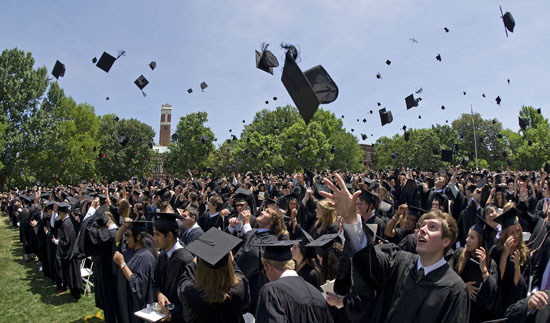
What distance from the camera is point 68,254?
267 inches

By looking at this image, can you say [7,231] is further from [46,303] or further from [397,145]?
[397,145]

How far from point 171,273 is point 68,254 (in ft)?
14.9

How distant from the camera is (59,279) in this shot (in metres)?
7.23

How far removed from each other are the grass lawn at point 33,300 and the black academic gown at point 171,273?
10.1 ft

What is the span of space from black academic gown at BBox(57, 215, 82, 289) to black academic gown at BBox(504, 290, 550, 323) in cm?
698

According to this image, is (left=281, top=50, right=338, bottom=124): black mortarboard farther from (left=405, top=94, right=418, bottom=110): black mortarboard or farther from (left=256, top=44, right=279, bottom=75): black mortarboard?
(left=405, top=94, right=418, bottom=110): black mortarboard

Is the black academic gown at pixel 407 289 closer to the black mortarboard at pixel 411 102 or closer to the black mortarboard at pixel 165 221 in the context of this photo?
the black mortarboard at pixel 165 221

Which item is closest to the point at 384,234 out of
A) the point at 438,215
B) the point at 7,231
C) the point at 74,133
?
the point at 438,215

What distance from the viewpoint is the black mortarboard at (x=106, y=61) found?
1021cm

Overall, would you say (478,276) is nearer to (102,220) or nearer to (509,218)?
(509,218)

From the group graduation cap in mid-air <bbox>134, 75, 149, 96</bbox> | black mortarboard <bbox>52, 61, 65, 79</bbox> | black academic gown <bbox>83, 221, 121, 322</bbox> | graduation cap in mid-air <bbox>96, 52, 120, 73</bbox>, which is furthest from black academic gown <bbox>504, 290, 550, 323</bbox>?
black mortarboard <bbox>52, 61, 65, 79</bbox>

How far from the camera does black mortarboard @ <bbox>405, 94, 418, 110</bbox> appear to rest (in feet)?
40.8

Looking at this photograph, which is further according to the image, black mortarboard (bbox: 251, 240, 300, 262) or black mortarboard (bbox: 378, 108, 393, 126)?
black mortarboard (bbox: 378, 108, 393, 126)

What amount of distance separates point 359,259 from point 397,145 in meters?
61.5
